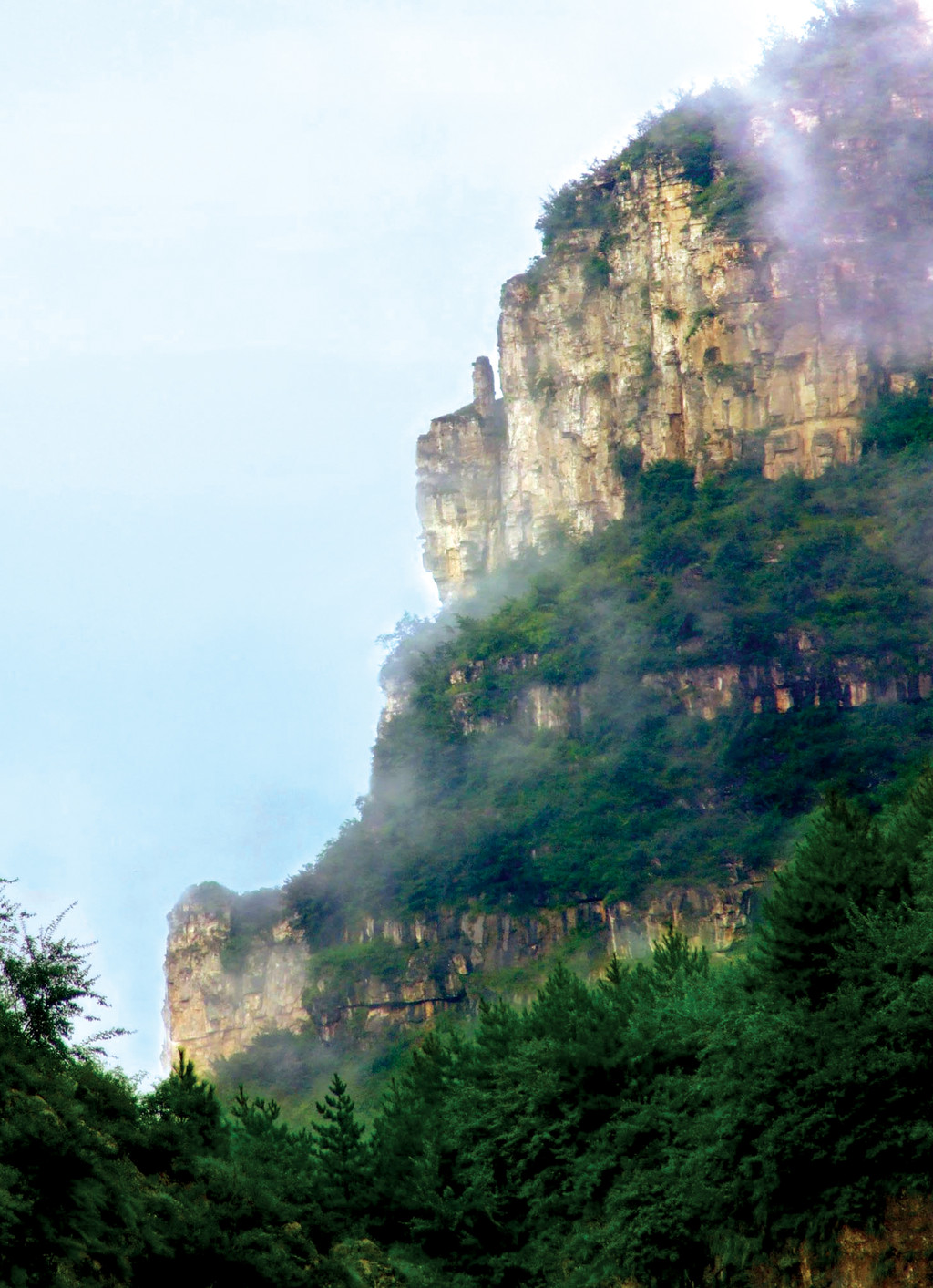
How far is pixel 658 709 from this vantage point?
79125 millimetres

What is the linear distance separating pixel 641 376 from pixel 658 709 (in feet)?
57.7

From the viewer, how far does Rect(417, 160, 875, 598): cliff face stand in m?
85.4

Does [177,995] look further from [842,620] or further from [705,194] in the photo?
[705,194]

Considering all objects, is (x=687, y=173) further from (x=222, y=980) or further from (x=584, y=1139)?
(x=584, y=1139)

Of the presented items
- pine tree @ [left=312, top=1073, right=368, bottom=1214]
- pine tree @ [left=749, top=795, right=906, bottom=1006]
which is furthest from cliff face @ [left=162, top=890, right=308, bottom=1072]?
pine tree @ [left=749, top=795, right=906, bottom=1006]

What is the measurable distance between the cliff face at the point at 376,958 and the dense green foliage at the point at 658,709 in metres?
1.03

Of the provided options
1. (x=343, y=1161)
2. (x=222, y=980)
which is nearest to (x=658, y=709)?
(x=222, y=980)

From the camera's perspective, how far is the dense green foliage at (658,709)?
7362 centimetres

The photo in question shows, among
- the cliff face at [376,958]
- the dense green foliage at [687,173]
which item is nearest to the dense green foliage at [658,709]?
the cliff face at [376,958]

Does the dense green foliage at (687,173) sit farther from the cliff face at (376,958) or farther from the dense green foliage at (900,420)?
the cliff face at (376,958)

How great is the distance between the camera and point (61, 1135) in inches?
1228

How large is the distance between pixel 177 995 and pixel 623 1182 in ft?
144

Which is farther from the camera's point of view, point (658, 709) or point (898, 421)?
point (898, 421)

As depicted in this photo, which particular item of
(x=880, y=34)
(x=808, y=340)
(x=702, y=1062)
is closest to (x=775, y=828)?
(x=808, y=340)
